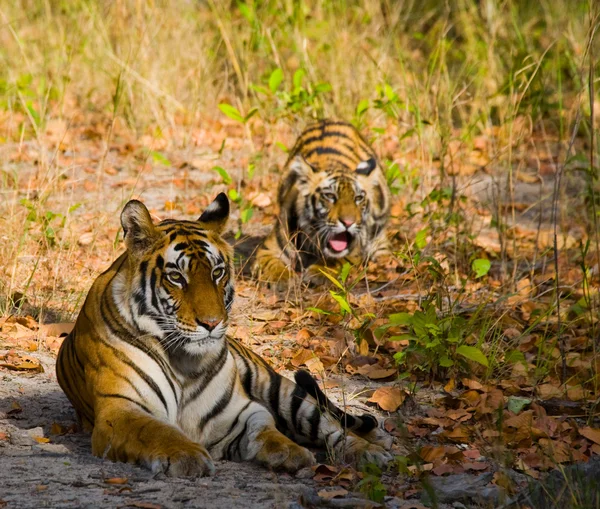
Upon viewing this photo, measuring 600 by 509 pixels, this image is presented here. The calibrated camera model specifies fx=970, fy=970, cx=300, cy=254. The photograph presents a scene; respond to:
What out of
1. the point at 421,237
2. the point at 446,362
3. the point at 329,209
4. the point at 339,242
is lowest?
the point at 446,362

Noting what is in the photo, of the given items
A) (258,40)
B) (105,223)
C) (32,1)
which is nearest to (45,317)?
(105,223)

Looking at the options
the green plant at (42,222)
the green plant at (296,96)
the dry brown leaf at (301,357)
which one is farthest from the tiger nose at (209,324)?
the green plant at (296,96)

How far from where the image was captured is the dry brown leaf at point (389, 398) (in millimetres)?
4487

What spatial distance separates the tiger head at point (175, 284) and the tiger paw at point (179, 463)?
47cm

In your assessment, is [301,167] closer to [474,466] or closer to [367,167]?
[367,167]

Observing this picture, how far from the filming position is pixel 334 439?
3.92 metres

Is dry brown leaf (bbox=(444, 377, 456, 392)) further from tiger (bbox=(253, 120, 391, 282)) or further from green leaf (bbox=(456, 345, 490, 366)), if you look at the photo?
tiger (bbox=(253, 120, 391, 282))

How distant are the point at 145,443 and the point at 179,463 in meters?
0.17

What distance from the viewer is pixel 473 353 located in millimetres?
4398

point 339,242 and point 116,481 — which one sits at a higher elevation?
point 339,242

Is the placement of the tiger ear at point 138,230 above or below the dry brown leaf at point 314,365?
above

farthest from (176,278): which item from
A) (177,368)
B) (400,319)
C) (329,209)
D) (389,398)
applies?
(329,209)

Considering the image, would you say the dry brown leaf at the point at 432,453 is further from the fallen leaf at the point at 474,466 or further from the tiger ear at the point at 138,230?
the tiger ear at the point at 138,230

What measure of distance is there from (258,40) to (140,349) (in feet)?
17.8
